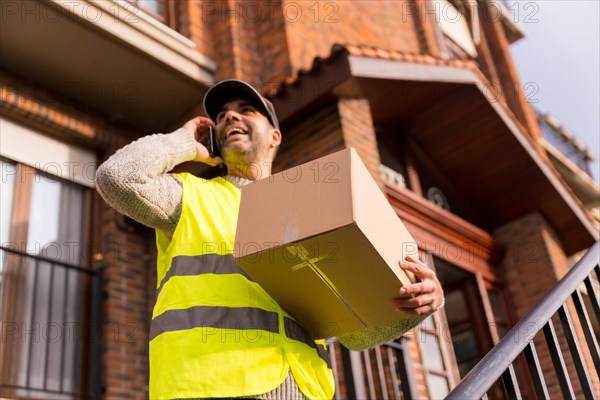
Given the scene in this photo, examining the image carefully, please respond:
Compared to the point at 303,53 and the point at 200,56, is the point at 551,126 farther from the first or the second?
the point at 200,56

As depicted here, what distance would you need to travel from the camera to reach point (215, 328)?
1.97 m

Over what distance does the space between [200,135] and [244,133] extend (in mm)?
176

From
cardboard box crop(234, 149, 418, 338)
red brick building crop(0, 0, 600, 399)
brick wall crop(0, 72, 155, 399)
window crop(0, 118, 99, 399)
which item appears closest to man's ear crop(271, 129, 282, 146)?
cardboard box crop(234, 149, 418, 338)

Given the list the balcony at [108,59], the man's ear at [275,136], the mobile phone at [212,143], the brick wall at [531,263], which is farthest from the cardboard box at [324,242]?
the brick wall at [531,263]

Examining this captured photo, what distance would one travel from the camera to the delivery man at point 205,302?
6.33 feet

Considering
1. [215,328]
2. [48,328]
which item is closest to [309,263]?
[215,328]

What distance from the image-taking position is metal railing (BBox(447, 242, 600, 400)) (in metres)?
2.03

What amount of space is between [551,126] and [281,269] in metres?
13.8

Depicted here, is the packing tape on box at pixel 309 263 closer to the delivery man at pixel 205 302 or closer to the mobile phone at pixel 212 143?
the delivery man at pixel 205 302

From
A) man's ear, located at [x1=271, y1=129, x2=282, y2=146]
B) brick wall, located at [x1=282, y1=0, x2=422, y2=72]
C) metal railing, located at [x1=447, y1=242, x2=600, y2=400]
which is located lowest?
metal railing, located at [x1=447, y1=242, x2=600, y2=400]

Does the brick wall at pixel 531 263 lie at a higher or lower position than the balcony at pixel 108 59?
lower

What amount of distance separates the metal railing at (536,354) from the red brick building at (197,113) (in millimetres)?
1735

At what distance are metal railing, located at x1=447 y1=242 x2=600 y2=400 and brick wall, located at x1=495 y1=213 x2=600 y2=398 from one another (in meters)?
4.17

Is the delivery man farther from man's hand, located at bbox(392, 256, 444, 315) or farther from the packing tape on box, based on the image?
the packing tape on box
